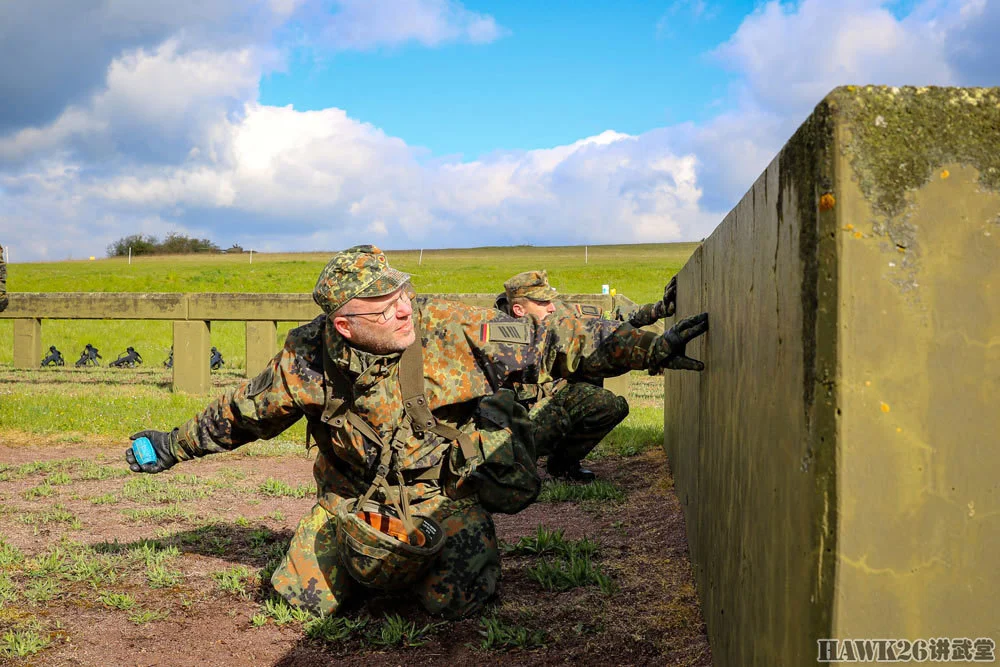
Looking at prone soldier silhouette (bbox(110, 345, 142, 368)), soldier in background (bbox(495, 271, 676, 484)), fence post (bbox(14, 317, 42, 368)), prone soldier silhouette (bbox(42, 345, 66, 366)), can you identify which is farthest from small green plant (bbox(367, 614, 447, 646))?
prone soldier silhouette (bbox(42, 345, 66, 366))

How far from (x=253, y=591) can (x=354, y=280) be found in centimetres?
156

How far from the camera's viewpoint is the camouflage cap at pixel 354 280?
145 inches

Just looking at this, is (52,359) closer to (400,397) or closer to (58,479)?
(58,479)

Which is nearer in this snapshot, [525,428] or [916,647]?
[916,647]

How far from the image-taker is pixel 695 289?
14.9 feet

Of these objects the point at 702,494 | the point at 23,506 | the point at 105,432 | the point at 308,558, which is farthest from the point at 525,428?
the point at 105,432

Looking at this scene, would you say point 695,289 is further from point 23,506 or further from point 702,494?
point 23,506

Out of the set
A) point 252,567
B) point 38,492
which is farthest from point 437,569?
point 38,492

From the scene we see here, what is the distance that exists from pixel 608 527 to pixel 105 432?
526 centimetres

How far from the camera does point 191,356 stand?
9.90 meters

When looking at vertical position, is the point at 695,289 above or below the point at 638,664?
above

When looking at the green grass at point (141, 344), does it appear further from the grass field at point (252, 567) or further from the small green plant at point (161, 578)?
the small green plant at point (161, 578)

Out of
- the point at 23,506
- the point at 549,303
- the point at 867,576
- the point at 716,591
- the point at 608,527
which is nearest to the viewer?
the point at 867,576

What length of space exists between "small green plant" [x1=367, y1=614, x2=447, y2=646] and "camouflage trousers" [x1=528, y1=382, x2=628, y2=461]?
7.83 ft
